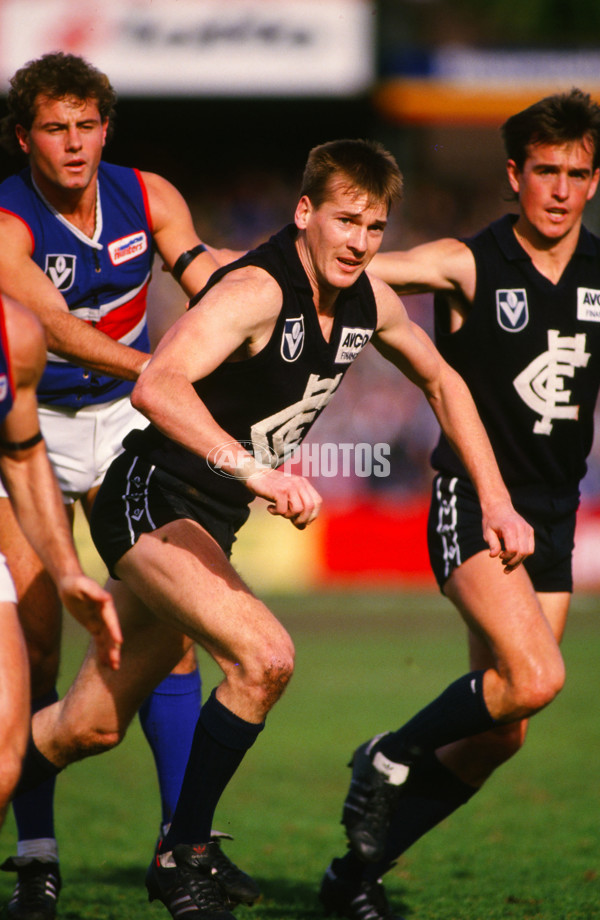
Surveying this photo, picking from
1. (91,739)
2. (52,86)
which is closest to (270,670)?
(91,739)

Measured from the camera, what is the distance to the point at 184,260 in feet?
15.2

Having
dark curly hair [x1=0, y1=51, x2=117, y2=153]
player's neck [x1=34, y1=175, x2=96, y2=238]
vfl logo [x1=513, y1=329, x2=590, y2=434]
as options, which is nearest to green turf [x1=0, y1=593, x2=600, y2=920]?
vfl logo [x1=513, y1=329, x2=590, y2=434]

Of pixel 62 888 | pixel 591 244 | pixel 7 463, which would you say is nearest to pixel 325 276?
pixel 7 463

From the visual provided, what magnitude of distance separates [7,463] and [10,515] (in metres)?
1.29

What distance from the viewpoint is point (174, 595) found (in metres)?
3.58

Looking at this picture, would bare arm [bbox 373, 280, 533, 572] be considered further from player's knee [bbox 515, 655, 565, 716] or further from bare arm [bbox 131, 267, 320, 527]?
bare arm [bbox 131, 267, 320, 527]

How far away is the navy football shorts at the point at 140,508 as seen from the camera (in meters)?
3.79

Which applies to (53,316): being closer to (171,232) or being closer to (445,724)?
(171,232)

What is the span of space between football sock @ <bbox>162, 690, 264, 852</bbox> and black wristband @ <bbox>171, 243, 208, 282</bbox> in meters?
1.83

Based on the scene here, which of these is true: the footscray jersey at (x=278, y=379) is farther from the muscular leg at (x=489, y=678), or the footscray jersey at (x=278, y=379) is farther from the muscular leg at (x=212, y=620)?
the muscular leg at (x=489, y=678)

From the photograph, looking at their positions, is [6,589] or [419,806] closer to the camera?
[6,589]

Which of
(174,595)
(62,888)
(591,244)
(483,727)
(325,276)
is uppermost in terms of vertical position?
(591,244)

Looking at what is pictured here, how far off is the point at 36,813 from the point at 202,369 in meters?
2.15

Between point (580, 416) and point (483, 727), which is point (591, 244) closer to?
point (580, 416)
